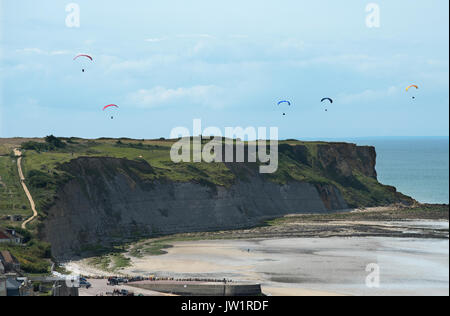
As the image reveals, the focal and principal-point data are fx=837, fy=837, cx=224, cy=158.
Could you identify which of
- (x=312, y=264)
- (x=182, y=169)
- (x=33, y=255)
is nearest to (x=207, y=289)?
(x=312, y=264)

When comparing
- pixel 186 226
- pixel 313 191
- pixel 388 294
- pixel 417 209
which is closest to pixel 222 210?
pixel 186 226

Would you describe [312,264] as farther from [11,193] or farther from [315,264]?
[11,193]

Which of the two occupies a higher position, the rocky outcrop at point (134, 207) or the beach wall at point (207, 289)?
the rocky outcrop at point (134, 207)

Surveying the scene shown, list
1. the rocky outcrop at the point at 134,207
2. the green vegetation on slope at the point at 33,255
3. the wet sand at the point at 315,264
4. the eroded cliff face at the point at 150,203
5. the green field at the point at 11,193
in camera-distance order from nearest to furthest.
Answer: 1. the wet sand at the point at 315,264
2. the green vegetation on slope at the point at 33,255
3. the green field at the point at 11,193
4. the rocky outcrop at the point at 134,207
5. the eroded cliff face at the point at 150,203

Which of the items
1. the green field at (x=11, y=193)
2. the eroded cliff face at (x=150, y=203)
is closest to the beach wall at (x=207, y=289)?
the eroded cliff face at (x=150, y=203)

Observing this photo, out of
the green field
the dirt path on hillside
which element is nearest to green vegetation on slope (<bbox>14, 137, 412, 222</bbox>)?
the dirt path on hillside

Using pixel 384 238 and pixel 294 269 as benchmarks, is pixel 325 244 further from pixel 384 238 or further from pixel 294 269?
pixel 294 269

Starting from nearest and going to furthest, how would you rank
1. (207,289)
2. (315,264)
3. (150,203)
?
(207,289) → (315,264) → (150,203)

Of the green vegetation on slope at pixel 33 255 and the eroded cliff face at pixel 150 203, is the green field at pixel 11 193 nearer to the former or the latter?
the eroded cliff face at pixel 150 203
